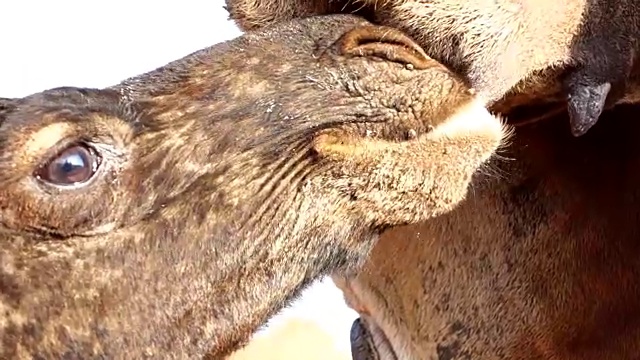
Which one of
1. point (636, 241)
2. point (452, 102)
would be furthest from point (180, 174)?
point (636, 241)

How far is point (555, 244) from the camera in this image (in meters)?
1.63

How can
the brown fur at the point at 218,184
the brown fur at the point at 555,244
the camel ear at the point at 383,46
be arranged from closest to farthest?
the brown fur at the point at 218,184 → the camel ear at the point at 383,46 → the brown fur at the point at 555,244

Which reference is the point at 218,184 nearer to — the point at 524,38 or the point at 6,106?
the point at 6,106

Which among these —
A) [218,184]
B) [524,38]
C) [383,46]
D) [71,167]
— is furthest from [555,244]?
[71,167]

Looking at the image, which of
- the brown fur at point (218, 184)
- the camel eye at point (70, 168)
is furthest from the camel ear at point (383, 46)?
the camel eye at point (70, 168)

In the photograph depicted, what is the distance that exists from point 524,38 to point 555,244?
37cm

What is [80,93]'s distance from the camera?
1.17m

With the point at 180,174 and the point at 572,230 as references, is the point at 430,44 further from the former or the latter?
the point at 572,230

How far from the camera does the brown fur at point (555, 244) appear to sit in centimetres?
162

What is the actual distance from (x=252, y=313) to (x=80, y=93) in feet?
0.84

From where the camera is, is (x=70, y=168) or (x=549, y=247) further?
(x=549, y=247)

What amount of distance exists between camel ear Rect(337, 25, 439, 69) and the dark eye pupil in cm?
28

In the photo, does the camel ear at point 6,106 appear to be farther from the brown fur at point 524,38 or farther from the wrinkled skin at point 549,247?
the wrinkled skin at point 549,247

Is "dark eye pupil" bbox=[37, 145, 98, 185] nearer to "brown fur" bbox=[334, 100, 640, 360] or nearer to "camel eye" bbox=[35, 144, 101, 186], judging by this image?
"camel eye" bbox=[35, 144, 101, 186]
